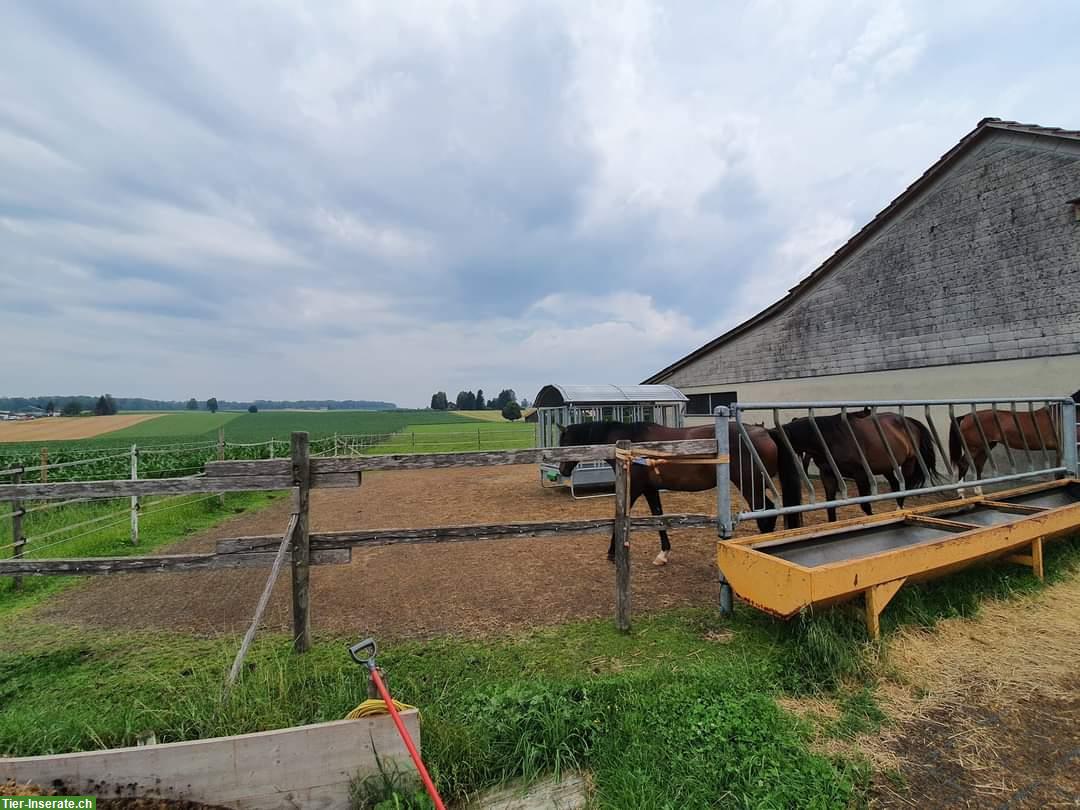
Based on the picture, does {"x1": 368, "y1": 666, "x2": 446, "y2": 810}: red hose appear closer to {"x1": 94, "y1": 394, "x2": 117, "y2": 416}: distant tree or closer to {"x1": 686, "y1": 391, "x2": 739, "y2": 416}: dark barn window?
{"x1": 686, "y1": 391, "x2": 739, "y2": 416}: dark barn window

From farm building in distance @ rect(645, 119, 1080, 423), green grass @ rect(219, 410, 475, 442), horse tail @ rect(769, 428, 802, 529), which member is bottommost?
green grass @ rect(219, 410, 475, 442)

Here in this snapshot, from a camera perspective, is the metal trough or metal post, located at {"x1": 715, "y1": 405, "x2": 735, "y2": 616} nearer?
the metal trough

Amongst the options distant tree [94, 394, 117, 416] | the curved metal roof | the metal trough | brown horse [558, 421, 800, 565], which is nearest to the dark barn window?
the curved metal roof

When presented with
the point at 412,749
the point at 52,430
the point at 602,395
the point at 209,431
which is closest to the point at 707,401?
the point at 602,395

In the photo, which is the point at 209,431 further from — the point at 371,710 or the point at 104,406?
the point at 371,710

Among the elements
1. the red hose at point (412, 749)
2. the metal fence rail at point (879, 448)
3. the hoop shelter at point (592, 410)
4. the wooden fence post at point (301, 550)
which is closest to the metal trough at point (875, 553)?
the metal fence rail at point (879, 448)

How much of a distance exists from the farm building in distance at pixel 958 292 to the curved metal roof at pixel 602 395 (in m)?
2.53

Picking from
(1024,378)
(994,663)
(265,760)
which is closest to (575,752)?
(265,760)

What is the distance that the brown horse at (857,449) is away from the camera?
17.6 ft

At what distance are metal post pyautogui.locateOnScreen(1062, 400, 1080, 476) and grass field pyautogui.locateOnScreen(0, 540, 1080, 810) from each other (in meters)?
4.24

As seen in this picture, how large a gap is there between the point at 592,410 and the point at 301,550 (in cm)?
877

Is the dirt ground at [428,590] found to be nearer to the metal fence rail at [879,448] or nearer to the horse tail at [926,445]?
the metal fence rail at [879,448]

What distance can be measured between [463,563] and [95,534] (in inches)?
221

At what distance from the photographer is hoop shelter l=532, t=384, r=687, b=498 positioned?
34.3 feet
